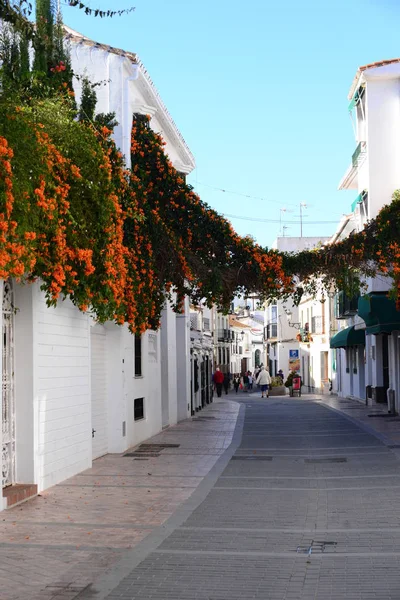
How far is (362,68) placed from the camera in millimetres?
29188

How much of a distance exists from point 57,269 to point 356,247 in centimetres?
930

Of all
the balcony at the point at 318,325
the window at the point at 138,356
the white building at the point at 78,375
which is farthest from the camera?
the balcony at the point at 318,325

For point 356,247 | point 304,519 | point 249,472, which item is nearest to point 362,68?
point 356,247

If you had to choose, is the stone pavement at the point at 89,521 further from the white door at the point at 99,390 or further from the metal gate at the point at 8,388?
the metal gate at the point at 8,388

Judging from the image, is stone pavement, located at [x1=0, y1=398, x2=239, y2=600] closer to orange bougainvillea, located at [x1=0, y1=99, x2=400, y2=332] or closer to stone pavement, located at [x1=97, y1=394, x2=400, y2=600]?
stone pavement, located at [x1=97, y1=394, x2=400, y2=600]

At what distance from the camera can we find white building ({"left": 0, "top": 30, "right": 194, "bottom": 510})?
1234cm

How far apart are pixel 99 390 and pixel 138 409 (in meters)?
3.56

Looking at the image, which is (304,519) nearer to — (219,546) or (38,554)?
(219,546)

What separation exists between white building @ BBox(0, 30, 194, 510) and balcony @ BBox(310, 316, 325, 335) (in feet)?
102

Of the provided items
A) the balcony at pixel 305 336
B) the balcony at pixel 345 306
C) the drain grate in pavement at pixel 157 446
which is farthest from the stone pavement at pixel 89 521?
the balcony at pixel 305 336

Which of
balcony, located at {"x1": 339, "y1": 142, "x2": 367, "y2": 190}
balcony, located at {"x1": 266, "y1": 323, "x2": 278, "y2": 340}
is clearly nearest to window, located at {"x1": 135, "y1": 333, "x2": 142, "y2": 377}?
balcony, located at {"x1": 339, "y1": 142, "x2": 367, "y2": 190}

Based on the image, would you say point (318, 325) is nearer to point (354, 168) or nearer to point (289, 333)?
point (289, 333)

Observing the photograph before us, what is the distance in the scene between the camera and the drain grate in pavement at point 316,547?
8.55 meters

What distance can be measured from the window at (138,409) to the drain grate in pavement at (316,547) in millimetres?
11806
